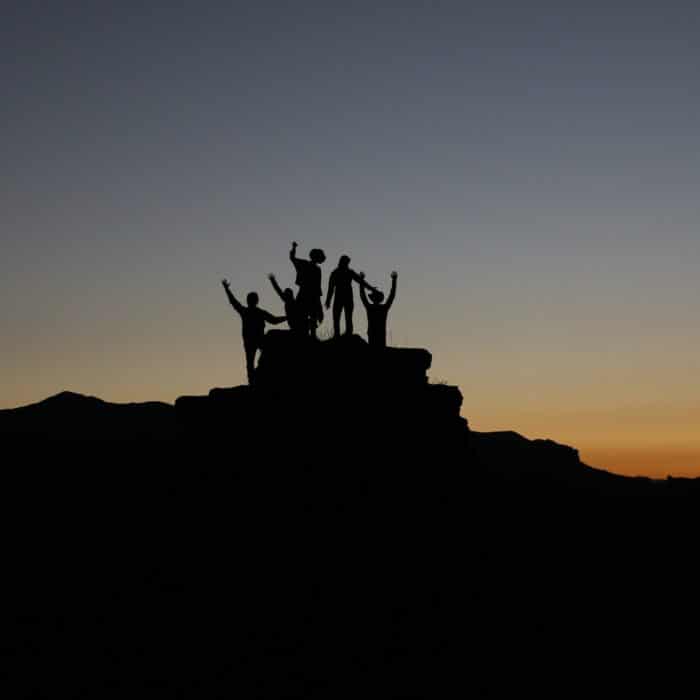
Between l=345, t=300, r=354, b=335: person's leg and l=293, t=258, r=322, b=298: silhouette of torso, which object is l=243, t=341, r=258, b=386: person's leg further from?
l=345, t=300, r=354, b=335: person's leg

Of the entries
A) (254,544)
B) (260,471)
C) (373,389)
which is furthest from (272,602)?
(373,389)

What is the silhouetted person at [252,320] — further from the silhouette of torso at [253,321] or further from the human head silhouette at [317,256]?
the human head silhouette at [317,256]

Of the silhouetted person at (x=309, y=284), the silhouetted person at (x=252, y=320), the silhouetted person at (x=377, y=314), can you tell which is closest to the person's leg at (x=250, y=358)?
the silhouetted person at (x=252, y=320)

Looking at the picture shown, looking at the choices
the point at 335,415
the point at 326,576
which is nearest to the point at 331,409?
A: the point at 335,415

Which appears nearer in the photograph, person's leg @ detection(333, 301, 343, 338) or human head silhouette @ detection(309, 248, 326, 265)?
human head silhouette @ detection(309, 248, 326, 265)

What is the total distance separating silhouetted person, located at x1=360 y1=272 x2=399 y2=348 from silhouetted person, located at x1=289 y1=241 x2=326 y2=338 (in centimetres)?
132

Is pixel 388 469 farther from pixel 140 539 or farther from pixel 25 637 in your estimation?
pixel 25 637

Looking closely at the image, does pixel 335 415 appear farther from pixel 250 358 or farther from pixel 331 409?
pixel 250 358

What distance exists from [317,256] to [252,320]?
8.58ft

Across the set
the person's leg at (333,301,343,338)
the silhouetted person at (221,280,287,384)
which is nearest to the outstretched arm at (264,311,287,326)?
the silhouetted person at (221,280,287,384)

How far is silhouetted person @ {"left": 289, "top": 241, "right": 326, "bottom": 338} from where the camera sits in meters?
22.0

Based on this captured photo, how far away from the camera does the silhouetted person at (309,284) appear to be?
867 inches

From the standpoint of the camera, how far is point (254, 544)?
67.6ft

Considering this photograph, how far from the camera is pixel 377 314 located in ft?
76.8
